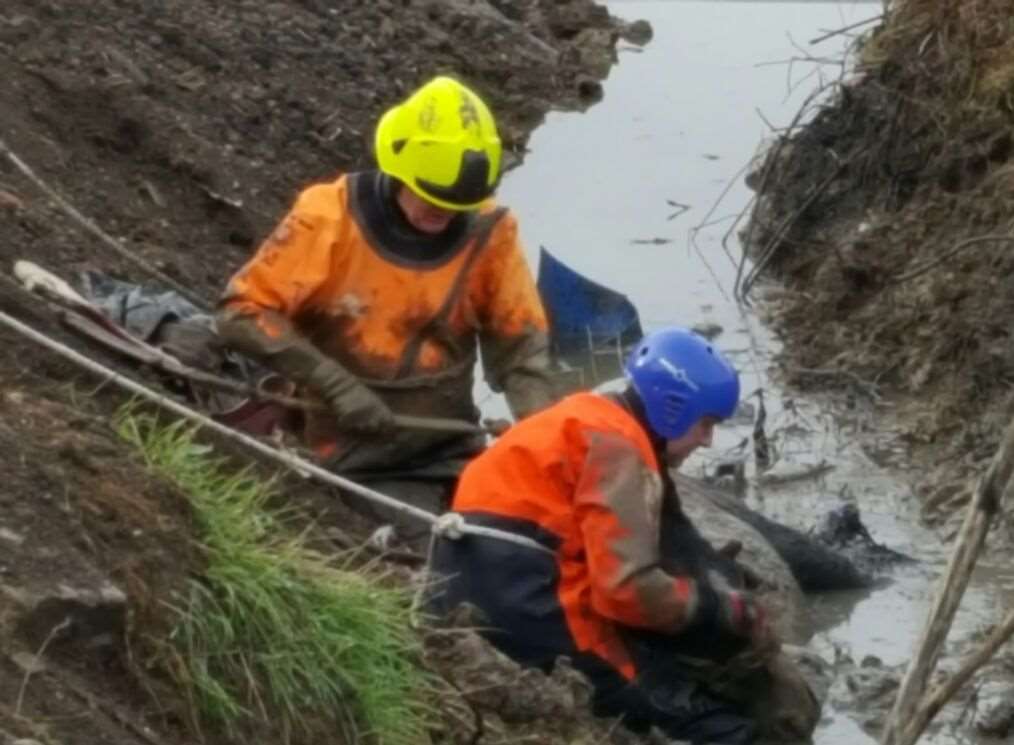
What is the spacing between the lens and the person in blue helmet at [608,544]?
6.71m

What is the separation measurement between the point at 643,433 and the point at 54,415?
1.49 m

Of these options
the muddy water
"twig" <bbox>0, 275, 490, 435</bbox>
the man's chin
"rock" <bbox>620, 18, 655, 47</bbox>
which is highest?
the man's chin

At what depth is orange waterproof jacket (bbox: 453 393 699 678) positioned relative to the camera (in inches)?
263

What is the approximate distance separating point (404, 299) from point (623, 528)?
4.76 ft

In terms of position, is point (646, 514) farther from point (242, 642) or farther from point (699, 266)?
point (699, 266)

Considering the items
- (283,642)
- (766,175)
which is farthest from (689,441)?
(766,175)

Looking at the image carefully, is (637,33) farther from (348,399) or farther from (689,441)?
(689,441)

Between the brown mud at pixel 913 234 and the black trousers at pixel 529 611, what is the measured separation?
2.92 metres

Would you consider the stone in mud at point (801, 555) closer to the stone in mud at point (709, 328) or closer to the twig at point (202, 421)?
the twig at point (202, 421)

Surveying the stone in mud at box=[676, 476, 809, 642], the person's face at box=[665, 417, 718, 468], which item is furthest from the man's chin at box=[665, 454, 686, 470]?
the stone in mud at box=[676, 476, 809, 642]

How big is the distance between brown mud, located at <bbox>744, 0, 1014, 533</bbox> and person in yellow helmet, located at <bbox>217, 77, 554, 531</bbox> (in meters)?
2.38

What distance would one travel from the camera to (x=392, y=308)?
787cm

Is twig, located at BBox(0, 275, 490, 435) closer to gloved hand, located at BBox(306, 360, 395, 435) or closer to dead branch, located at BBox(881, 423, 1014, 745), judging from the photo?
gloved hand, located at BBox(306, 360, 395, 435)

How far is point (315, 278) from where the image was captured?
768 cm
